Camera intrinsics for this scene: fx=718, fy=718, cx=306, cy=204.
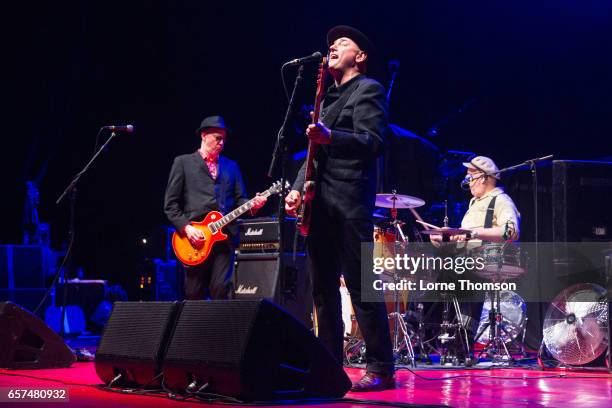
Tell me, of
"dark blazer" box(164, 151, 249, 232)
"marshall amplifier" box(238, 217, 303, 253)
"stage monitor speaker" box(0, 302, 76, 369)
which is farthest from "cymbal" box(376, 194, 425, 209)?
"stage monitor speaker" box(0, 302, 76, 369)

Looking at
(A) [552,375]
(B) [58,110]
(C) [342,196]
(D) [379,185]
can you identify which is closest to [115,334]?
(C) [342,196]

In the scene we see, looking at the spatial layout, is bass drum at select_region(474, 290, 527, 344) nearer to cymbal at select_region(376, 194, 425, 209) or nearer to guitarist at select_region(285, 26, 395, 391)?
cymbal at select_region(376, 194, 425, 209)

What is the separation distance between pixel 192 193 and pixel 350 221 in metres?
2.45

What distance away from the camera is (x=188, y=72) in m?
11.6

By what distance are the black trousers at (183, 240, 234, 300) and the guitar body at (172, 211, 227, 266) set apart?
0.05 meters

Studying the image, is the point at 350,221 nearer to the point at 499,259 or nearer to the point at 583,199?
the point at 499,259

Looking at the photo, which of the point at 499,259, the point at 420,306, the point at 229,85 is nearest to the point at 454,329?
the point at 420,306

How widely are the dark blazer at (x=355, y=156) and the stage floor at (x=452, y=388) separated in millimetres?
1075

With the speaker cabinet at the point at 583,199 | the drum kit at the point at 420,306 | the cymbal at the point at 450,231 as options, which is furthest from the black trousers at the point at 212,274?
the speaker cabinet at the point at 583,199

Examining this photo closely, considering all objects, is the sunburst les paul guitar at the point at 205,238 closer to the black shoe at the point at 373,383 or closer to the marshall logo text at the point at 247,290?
the marshall logo text at the point at 247,290

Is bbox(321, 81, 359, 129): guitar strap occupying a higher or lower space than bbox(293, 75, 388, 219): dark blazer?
higher

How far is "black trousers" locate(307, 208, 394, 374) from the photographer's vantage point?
4.03 meters

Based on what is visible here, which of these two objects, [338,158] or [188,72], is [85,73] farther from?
[338,158]

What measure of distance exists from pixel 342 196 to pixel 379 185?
197 inches
